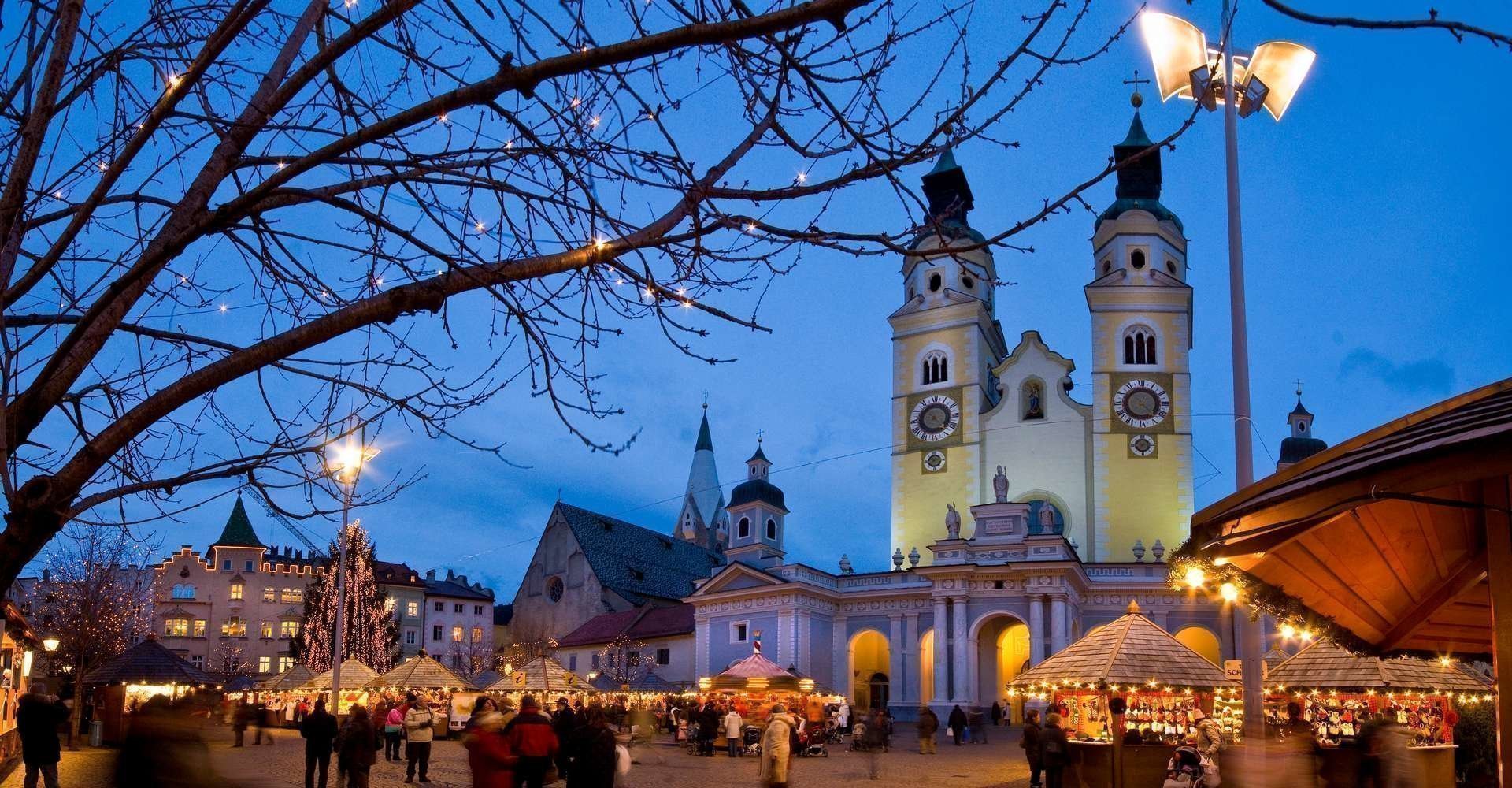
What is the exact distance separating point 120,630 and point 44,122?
46.5 m

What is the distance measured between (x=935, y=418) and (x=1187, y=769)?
41.8m

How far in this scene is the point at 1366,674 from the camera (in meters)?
19.4

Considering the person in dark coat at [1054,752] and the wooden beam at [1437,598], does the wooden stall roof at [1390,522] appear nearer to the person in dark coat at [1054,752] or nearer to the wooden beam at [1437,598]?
the wooden beam at [1437,598]

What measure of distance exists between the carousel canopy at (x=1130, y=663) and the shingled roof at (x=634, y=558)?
5447cm

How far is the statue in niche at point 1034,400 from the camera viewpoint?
2216 inches

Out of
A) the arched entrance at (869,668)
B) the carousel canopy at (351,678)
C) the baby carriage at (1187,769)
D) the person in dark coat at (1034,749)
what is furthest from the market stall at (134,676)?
the arched entrance at (869,668)

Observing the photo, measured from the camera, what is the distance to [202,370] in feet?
16.6

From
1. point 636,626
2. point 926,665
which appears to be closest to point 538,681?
point 926,665

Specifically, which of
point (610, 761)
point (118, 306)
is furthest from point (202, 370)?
point (610, 761)

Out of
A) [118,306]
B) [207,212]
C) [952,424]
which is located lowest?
[118,306]

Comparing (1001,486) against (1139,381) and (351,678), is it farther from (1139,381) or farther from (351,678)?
(351,678)

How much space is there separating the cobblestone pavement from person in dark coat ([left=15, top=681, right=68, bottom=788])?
2.19 m

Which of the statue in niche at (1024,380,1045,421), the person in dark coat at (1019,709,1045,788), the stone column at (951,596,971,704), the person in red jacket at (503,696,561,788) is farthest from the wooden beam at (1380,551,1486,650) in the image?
the statue in niche at (1024,380,1045,421)

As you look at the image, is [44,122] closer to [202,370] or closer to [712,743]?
[202,370]
